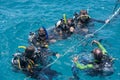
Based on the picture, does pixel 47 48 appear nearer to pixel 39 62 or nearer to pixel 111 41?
pixel 39 62

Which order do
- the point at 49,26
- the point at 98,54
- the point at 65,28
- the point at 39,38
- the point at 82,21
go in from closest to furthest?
the point at 98,54 < the point at 39,38 < the point at 65,28 < the point at 82,21 < the point at 49,26

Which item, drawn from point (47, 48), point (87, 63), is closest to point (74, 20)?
point (47, 48)

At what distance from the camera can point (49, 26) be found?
52.3 feet

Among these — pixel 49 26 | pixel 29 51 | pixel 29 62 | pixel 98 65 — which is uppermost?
pixel 49 26

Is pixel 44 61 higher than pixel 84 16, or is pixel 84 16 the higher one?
pixel 84 16

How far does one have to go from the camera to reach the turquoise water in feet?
43.1

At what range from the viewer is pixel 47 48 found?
1380 centimetres

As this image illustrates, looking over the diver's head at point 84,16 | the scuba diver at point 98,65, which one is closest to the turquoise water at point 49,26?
the scuba diver at point 98,65

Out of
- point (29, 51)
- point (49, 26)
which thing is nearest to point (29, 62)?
point (29, 51)

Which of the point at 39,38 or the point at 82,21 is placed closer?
the point at 39,38

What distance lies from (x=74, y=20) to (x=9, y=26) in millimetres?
3310

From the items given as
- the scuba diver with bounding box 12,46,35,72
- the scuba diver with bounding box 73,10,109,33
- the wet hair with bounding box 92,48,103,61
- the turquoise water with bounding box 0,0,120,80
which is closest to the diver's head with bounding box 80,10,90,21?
the scuba diver with bounding box 73,10,109,33

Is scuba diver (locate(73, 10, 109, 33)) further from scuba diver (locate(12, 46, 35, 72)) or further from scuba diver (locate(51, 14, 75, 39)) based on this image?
scuba diver (locate(12, 46, 35, 72))

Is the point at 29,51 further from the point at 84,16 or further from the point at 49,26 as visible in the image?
the point at 49,26
